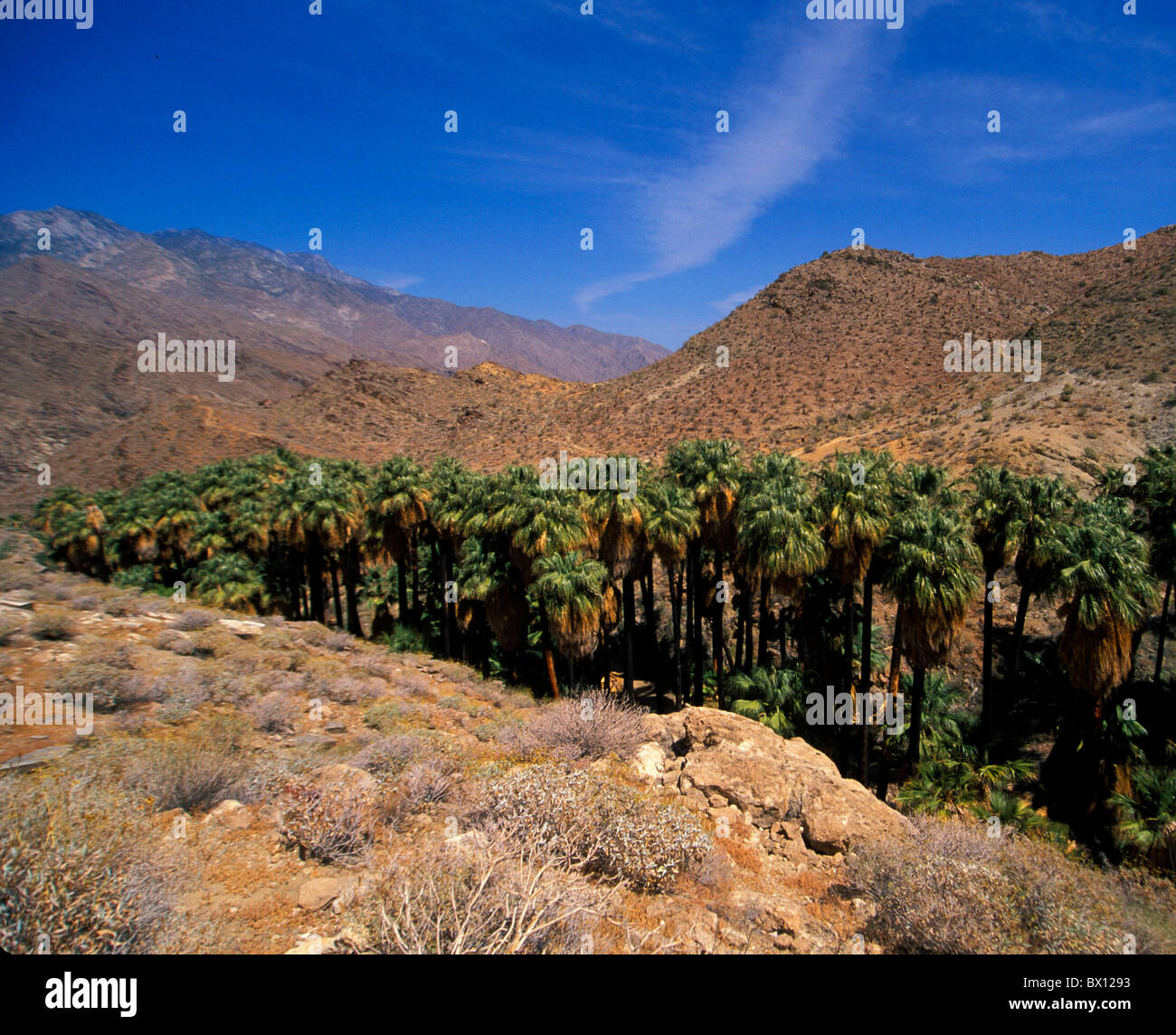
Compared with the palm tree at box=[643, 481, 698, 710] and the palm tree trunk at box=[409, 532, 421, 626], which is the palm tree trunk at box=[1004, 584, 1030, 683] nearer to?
the palm tree at box=[643, 481, 698, 710]

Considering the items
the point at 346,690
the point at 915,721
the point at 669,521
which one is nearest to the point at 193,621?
the point at 346,690

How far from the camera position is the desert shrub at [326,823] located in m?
6.90

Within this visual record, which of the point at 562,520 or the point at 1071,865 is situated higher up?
the point at 562,520

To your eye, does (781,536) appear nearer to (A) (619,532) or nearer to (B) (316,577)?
(A) (619,532)

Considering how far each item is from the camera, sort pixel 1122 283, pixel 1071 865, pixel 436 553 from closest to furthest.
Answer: pixel 1071 865 → pixel 436 553 → pixel 1122 283

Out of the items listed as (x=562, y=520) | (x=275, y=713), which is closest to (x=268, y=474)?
(x=562, y=520)

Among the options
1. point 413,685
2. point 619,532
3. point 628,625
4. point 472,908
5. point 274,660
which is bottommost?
point 413,685

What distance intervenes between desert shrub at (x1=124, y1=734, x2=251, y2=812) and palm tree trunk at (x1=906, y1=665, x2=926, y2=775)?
17.2 m

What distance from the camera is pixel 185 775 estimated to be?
758 cm

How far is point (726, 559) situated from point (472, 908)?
2217cm

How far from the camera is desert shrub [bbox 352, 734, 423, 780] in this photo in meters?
9.20

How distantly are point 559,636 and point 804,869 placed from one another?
11473 millimetres
